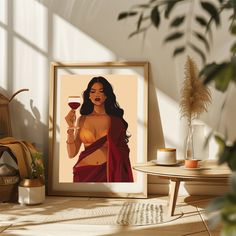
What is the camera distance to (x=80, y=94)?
129 inches

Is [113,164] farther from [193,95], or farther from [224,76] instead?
[224,76]

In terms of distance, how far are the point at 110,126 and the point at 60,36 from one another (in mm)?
871

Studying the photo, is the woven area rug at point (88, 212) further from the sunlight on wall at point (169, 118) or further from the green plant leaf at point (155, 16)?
the green plant leaf at point (155, 16)

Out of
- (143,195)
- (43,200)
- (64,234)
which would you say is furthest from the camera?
(143,195)

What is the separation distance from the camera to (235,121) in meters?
3.12

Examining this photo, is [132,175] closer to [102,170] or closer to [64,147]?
[102,170]

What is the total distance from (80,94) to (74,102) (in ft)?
0.27

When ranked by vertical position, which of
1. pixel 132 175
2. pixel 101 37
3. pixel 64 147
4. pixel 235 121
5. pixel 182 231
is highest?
pixel 101 37

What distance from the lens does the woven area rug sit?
8.05ft

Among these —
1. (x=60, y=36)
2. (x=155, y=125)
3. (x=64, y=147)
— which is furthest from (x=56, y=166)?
(x=60, y=36)

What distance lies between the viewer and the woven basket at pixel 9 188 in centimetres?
292

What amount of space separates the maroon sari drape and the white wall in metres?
0.23

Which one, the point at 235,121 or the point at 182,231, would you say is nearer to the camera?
the point at 182,231

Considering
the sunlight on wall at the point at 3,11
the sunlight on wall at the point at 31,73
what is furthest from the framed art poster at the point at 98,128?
the sunlight on wall at the point at 3,11
